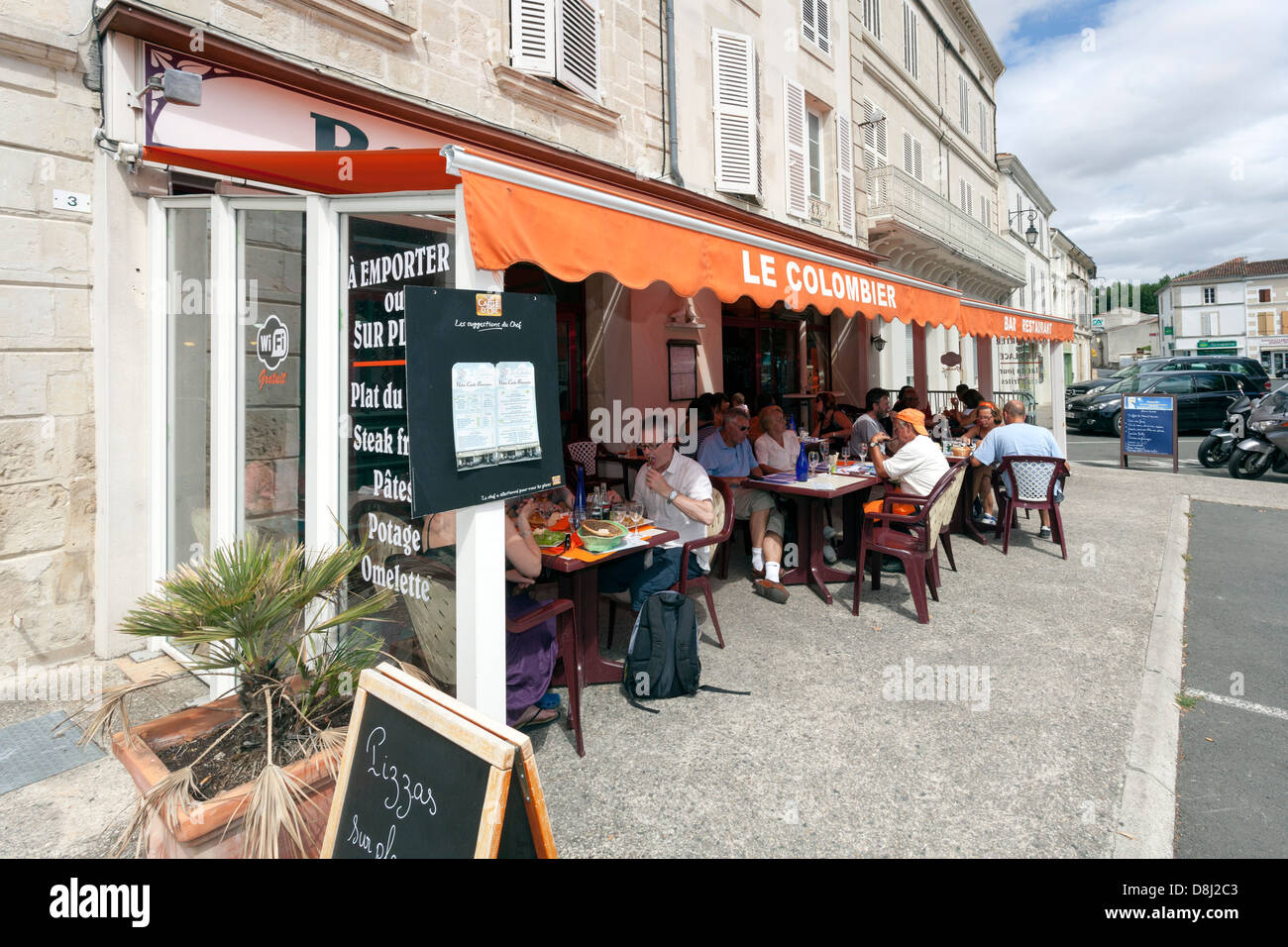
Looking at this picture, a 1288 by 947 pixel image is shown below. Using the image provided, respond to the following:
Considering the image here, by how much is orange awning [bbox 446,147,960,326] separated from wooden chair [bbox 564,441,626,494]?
3.83 metres

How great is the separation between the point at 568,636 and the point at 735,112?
9.03 metres

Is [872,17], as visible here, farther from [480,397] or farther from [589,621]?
[480,397]

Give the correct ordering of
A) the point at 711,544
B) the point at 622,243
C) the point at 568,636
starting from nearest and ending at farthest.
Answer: the point at 622,243 → the point at 568,636 → the point at 711,544

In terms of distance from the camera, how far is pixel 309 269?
3.27m

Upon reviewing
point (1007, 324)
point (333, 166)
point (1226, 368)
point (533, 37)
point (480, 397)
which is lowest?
point (480, 397)

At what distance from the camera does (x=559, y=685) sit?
3.92 m

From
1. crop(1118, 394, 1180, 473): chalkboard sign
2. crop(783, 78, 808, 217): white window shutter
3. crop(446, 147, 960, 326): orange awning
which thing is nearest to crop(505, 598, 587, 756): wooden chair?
crop(446, 147, 960, 326): orange awning

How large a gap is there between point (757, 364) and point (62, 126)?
971 centimetres

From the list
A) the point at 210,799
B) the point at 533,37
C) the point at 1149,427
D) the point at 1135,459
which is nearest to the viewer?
the point at 210,799

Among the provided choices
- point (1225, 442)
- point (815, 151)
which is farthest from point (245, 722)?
point (1225, 442)

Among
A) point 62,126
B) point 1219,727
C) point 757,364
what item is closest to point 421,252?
point 62,126

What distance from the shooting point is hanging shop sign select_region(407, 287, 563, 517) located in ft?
8.64
